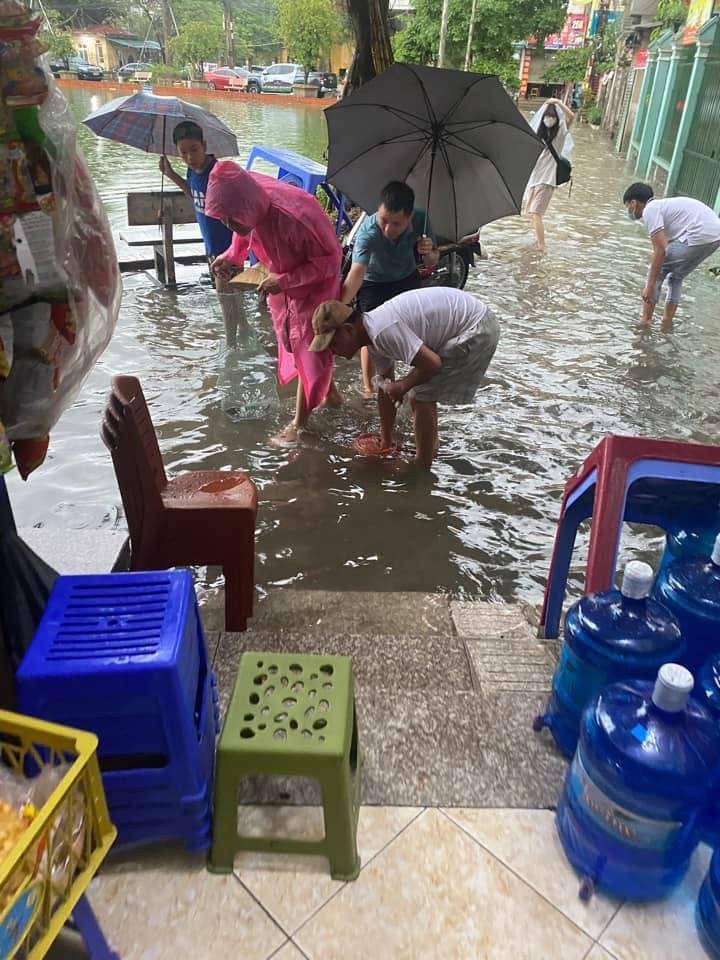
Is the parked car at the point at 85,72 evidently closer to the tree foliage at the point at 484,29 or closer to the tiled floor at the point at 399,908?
the tree foliage at the point at 484,29

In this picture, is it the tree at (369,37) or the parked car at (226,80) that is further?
the parked car at (226,80)

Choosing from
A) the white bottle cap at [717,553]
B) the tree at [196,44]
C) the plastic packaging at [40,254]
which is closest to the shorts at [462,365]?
the white bottle cap at [717,553]

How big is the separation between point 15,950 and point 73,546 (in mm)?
1733

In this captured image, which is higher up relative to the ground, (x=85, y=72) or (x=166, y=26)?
(x=166, y=26)

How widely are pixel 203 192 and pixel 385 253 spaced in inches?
77.3

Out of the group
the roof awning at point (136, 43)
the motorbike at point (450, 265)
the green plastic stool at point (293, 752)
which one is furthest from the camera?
the roof awning at point (136, 43)

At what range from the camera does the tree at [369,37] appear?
6.77 metres

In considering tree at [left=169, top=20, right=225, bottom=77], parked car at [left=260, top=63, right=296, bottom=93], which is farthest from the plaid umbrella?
tree at [left=169, top=20, right=225, bottom=77]

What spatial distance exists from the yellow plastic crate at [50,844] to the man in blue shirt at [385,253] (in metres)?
3.40

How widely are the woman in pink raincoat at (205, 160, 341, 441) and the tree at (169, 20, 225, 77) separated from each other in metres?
51.2

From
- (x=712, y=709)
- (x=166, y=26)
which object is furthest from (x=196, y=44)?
(x=712, y=709)

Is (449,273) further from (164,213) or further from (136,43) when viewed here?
(136,43)

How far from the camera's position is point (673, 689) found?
4.76 ft

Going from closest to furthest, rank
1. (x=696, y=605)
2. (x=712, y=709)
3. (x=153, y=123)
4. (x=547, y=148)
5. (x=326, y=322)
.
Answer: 1. (x=712, y=709)
2. (x=696, y=605)
3. (x=326, y=322)
4. (x=153, y=123)
5. (x=547, y=148)
